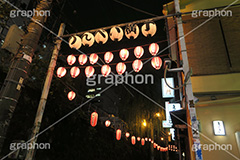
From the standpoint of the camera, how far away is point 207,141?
6.58 metres

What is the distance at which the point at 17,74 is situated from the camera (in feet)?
14.3

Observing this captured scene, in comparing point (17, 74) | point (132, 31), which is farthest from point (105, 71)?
point (17, 74)

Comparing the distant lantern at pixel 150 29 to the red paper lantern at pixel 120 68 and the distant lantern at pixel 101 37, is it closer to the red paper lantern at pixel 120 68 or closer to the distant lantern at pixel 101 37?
the distant lantern at pixel 101 37

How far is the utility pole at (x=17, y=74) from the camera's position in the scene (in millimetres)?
3785

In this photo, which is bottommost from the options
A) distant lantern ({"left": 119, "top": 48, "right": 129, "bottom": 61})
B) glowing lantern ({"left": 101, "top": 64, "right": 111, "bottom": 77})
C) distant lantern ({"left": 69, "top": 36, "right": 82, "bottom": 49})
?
glowing lantern ({"left": 101, "top": 64, "right": 111, "bottom": 77})

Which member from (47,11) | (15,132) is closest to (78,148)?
(15,132)

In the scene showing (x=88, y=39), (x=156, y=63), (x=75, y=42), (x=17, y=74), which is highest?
(x=88, y=39)

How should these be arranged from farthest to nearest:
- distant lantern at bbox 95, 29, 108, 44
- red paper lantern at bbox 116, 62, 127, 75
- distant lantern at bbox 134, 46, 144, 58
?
red paper lantern at bbox 116, 62, 127, 75, distant lantern at bbox 134, 46, 144, 58, distant lantern at bbox 95, 29, 108, 44

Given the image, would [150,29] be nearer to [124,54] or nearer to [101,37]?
[124,54]

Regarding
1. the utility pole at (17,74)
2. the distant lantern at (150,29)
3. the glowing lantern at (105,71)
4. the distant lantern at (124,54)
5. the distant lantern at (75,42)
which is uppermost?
the distant lantern at (150,29)

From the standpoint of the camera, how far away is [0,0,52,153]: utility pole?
3785 millimetres

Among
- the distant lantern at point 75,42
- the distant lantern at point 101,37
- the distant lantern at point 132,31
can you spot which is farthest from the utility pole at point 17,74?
the distant lantern at point 132,31

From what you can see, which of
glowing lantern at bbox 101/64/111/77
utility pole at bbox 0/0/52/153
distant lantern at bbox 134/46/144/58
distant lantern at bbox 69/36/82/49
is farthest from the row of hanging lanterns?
utility pole at bbox 0/0/52/153

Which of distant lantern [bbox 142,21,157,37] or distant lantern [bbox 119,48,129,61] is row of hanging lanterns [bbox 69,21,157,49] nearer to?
distant lantern [bbox 142,21,157,37]
